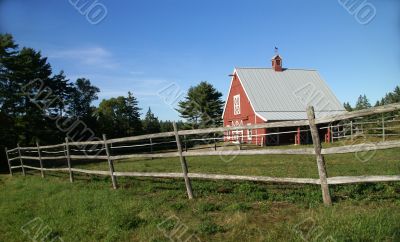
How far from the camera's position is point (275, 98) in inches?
1340

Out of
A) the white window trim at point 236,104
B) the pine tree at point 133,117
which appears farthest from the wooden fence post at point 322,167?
the pine tree at point 133,117

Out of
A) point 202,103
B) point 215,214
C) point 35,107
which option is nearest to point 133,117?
point 202,103

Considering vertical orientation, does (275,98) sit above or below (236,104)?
above

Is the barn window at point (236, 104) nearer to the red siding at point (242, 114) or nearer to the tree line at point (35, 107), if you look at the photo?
the red siding at point (242, 114)

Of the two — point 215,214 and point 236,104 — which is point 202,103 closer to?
point 236,104

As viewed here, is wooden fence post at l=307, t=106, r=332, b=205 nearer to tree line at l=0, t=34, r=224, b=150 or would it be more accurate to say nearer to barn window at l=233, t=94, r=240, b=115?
tree line at l=0, t=34, r=224, b=150

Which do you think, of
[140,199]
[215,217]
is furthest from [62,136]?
[215,217]

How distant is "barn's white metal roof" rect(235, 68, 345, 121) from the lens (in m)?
32.8

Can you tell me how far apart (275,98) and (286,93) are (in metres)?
1.62

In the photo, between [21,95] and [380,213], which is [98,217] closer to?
[380,213]

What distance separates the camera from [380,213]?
509 centimetres

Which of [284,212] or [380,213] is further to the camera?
[284,212]

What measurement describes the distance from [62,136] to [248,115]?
1943 centimetres

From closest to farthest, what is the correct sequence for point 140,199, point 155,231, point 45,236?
point 155,231 < point 45,236 < point 140,199
